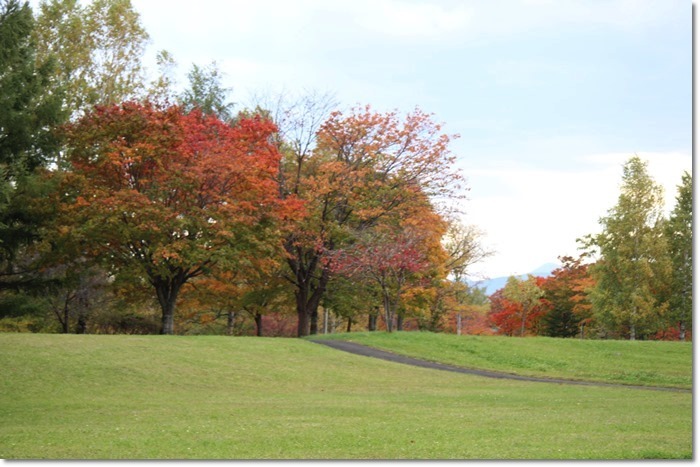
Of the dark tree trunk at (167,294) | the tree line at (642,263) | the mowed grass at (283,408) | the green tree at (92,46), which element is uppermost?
the green tree at (92,46)

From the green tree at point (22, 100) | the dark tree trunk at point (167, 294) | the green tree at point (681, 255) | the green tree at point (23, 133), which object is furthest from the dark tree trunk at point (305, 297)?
the green tree at point (681, 255)

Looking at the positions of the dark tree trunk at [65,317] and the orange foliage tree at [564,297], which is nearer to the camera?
the dark tree trunk at [65,317]

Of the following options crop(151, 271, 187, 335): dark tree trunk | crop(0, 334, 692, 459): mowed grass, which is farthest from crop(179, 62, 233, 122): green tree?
crop(0, 334, 692, 459): mowed grass

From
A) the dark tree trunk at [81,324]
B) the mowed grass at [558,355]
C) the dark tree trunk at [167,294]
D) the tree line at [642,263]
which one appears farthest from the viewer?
the dark tree trunk at [81,324]

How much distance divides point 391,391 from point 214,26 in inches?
352

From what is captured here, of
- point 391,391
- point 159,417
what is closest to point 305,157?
point 391,391

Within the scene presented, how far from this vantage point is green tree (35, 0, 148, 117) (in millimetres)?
26781

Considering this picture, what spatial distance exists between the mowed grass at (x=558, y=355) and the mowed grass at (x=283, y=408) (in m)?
2.46

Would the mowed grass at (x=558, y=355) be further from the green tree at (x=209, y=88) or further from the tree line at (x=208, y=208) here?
the green tree at (x=209, y=88)

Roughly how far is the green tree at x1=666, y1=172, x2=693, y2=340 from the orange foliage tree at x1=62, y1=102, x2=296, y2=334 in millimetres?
15426

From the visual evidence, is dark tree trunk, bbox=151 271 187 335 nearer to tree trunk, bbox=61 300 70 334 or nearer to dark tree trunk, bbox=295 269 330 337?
dark tree trunk, bbox=295 269 330 337

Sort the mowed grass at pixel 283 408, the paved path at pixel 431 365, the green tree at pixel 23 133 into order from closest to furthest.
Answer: the mowed grass at pixel 283 408 < the green tree at pixel 23 133 < the paved path at pixel 431 365

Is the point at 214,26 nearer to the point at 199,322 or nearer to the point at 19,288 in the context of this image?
the point at 19,288

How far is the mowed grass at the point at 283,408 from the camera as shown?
360 inches
